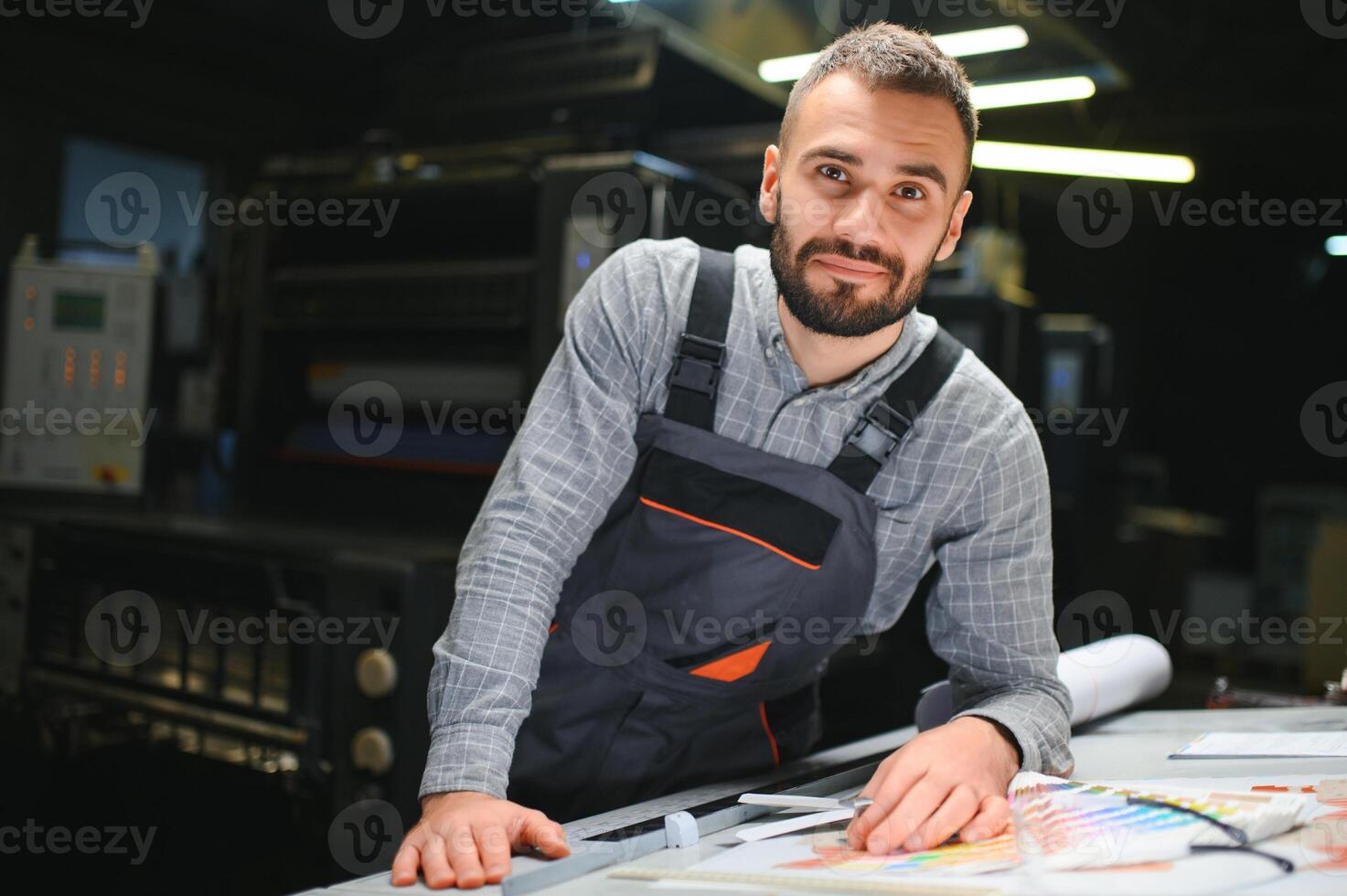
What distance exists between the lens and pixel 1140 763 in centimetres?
126

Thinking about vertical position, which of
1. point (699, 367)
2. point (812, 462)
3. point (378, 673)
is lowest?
point (378, 673)

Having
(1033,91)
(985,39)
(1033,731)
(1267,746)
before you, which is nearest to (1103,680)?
(1267,746)

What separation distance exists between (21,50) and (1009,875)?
4.79 metres

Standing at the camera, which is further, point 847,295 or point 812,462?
point 812,462

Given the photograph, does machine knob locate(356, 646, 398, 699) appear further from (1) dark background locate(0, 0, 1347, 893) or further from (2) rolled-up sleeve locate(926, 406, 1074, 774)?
(2) rolled-up sleeve locate(926, 406, 1074, 774)

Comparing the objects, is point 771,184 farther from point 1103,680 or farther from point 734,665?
point 1103,680

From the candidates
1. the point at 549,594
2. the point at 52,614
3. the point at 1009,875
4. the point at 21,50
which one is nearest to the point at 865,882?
the point at 1009,875

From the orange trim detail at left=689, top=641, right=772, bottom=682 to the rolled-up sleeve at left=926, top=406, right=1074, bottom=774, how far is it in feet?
0.84

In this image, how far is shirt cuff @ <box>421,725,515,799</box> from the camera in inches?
41.6

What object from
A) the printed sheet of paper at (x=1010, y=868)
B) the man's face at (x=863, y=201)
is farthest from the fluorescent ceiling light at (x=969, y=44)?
the printed sheet of paper at (x=1010, y=868)

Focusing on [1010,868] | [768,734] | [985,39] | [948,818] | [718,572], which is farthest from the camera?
[985,39]

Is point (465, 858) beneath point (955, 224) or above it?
beneath

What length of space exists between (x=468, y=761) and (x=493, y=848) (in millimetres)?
179

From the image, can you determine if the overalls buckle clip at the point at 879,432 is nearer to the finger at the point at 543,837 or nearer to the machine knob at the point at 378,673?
the finger at the point at 543,837
